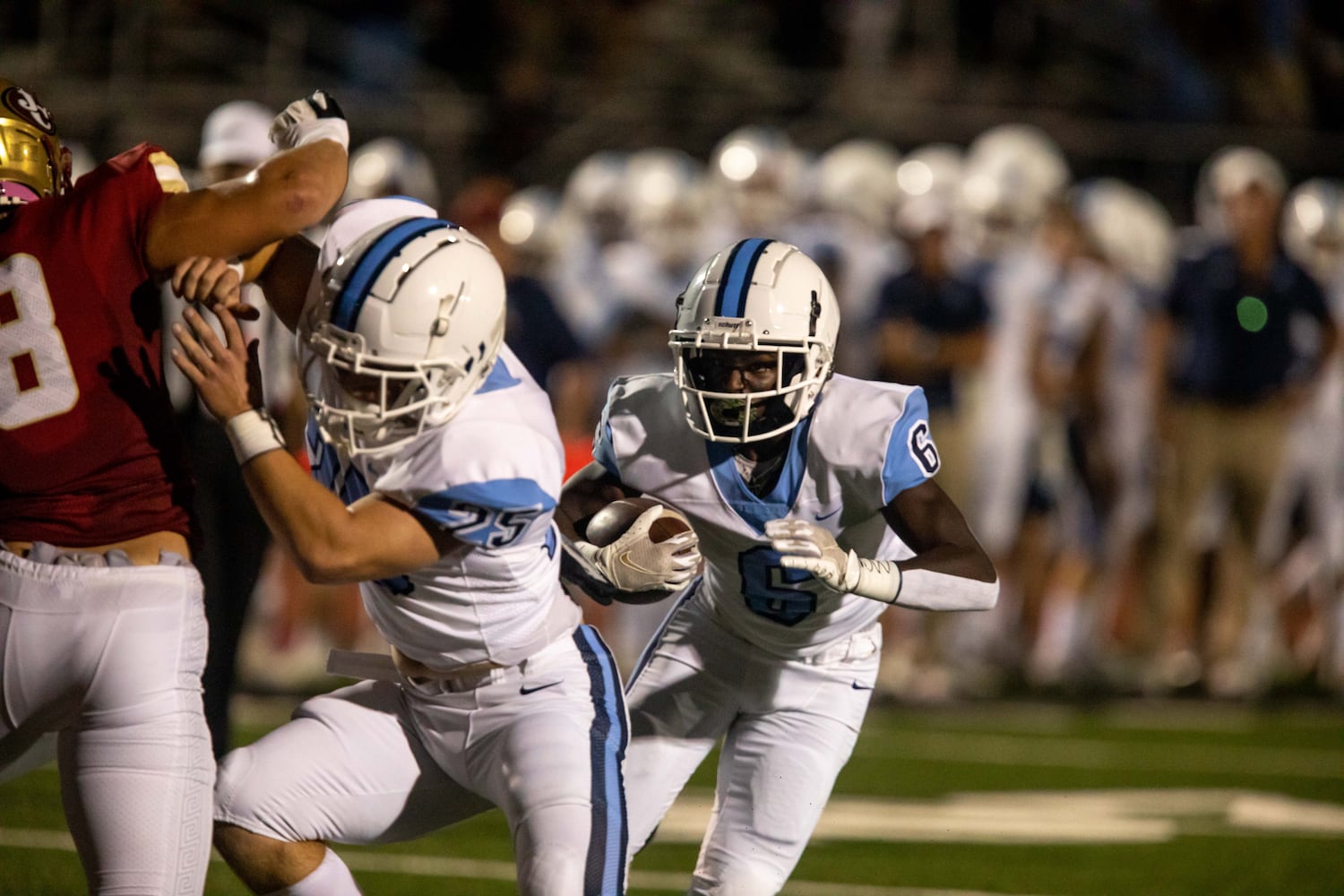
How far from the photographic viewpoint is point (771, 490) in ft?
11.9

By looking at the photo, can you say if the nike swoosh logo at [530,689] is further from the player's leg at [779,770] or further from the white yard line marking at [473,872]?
the white yard line marking at [473,872]

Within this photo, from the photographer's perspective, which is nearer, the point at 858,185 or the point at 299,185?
the point at 299,185

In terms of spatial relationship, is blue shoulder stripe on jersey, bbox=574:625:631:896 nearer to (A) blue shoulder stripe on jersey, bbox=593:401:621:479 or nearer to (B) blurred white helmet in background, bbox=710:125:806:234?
(A) blue shoulder stripe on jersey, bbox=593:401:621:479

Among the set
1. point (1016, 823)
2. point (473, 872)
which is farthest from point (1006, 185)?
point (473, 872)

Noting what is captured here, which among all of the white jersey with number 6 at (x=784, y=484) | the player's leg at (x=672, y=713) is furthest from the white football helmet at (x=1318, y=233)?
the player's leg at (x=672, y=713)

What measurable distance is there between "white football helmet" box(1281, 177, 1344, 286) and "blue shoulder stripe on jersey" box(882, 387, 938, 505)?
659cm

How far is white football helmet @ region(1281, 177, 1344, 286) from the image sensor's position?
31.6 ft

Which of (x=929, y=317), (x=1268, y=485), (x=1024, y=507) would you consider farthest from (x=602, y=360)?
(x=1268, y=485)

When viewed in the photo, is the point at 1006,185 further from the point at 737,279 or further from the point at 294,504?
the point at 294,504

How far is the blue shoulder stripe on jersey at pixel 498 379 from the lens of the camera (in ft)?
10.3

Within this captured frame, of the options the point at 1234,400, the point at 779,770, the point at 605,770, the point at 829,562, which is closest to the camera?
the point at 605,770

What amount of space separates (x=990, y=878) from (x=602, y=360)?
4.42 metres

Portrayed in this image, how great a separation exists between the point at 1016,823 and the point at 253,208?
143 inches

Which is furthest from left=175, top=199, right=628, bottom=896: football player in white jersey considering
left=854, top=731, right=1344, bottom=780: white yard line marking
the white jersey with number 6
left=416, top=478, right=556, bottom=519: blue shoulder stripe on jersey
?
left=854, top=731, right=1344, bottom=780: white yard line marking
